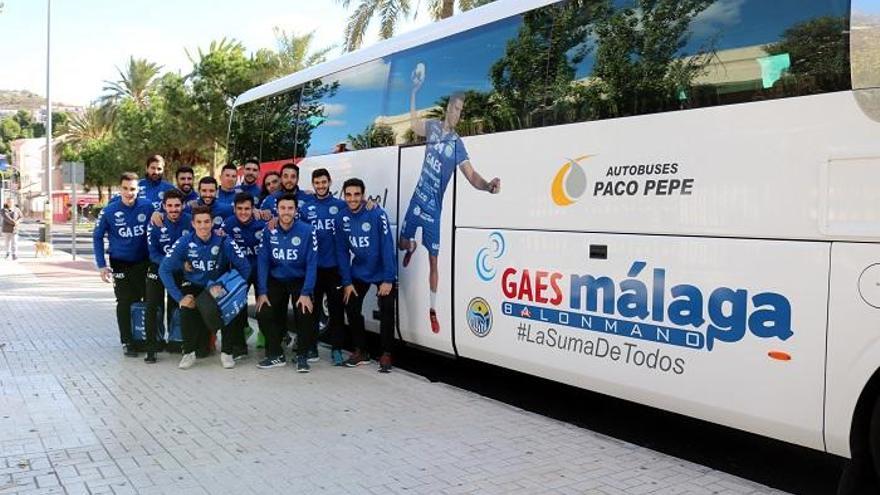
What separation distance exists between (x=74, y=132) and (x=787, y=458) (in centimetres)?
6988

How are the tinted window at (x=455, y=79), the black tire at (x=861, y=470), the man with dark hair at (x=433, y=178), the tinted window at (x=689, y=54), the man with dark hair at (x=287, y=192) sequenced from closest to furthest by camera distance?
1. the black tire at (x=861, y=470)
2. the tinted window at (x=689, y=54)
3. the tinted window at (x=455, y=79)
4. the man with dark hair at (x=433, y=178)
5. the man with dark hair at (x=287, y=192)

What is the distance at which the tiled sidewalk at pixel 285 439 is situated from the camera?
4.47m

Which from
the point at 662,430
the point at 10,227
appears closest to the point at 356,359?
the point at 662,430

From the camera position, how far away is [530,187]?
595 centimetres

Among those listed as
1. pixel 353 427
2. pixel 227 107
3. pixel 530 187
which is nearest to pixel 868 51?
pixel 530 187

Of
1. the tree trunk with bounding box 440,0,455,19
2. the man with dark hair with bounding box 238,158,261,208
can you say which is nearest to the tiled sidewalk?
the man with dark hair with bounding box 238,158,261,208

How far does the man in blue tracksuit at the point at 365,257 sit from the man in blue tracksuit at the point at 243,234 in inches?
39.3

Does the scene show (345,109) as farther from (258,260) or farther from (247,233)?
(258,260)

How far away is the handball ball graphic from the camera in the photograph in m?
7.32

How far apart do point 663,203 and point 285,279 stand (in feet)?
13.7

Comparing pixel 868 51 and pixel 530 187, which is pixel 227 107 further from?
pixel 868 51

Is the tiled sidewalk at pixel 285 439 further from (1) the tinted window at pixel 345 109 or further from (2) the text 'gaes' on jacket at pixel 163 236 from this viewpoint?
(1) the tinted window at pixel 345 109

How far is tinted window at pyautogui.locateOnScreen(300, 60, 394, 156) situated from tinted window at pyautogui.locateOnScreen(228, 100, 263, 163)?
5.72 ft

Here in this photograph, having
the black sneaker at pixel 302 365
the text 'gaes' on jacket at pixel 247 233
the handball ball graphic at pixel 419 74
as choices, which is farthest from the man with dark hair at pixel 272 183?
the handball ball graphic at pixel 419 74
